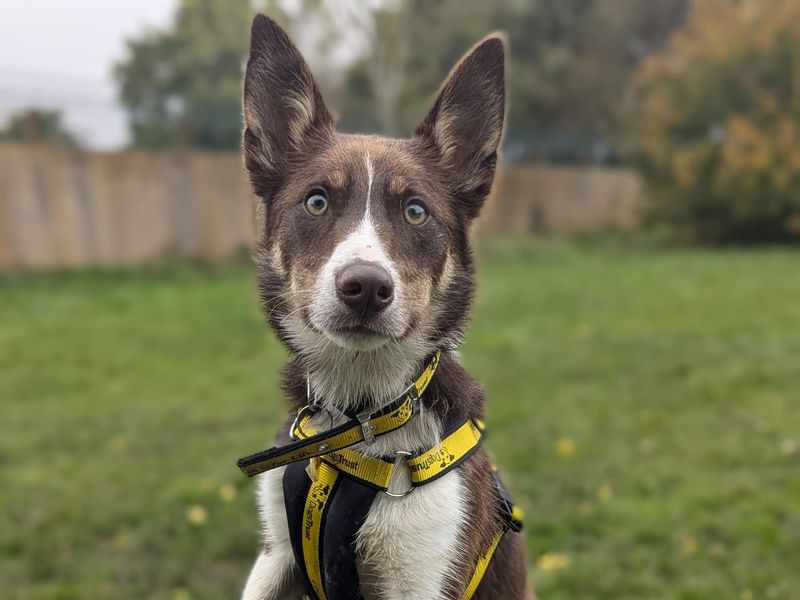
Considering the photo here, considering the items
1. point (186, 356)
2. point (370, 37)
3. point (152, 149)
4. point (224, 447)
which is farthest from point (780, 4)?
point (224, 447)

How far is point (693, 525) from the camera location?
4.67 meters

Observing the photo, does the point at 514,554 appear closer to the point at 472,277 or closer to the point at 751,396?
the point at 472,277

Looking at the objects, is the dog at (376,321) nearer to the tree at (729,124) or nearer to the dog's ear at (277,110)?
the dog's ear at (277,110)

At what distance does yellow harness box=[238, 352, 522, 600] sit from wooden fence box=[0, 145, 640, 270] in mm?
10165

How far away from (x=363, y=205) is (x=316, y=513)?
3.25 ft

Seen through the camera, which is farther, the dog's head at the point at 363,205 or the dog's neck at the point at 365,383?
the dog's neck at the point at 365,383

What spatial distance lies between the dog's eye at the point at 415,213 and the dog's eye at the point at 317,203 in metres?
0.27

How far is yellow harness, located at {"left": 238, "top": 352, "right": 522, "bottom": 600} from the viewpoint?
225cm

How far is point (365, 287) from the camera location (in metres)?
2.12

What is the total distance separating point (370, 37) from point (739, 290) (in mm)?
15828

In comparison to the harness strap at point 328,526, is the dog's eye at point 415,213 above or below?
above

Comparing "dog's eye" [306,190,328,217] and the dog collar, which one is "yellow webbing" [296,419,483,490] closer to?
the dog collar

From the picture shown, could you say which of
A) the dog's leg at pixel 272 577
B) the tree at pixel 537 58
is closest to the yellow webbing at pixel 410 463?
the dog's leg at pixel 272 577

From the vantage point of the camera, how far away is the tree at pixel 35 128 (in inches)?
523
